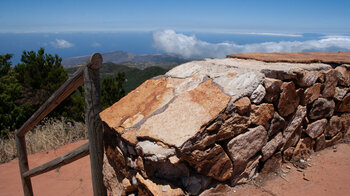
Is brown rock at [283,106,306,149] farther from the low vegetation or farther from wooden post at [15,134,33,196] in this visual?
the low vegetation

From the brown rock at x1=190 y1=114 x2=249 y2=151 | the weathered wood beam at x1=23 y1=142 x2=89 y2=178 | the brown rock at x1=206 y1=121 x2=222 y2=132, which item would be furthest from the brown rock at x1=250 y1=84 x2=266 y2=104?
the weathered wood beam at x1=23 y1=142 x2=89 y2=178

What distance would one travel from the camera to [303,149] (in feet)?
8.35

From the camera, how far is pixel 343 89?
272 centimetres

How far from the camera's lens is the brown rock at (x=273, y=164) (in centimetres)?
221

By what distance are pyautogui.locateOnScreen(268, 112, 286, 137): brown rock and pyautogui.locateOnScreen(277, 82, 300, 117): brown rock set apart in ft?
0.17

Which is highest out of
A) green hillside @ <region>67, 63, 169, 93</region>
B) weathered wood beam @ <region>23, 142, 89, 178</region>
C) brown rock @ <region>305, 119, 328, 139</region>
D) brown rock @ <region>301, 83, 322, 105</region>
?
brown rock @ <region>301, 83, 322, 105</region>

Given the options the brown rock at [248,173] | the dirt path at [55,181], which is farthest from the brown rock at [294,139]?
the dirt path at [55,181]

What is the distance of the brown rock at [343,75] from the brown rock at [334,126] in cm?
43

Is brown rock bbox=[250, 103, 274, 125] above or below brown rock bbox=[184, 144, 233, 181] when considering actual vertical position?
above

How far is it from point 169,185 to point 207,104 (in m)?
0.68

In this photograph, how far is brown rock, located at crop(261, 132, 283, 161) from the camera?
214 cm

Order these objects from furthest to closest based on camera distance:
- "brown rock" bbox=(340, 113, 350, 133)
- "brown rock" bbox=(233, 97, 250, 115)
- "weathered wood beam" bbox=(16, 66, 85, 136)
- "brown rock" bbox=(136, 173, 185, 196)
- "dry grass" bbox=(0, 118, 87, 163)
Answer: "dry grass" bbox=(0, 118, 87, 163)
"brown rock" bbox=(340, 113, 350, 133)
"weathered wood beam" bbox=(16, 66, 85, 136)
"brown rock" bbox=(233, 97, 250, 115)
"brown rock" bbox=(136, 173, 185, 196)

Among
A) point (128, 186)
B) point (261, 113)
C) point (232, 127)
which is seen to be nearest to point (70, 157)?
point (128, 186)

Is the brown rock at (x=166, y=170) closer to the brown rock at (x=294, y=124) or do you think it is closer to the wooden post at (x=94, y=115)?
the wooden post at (x=94, y=115)
